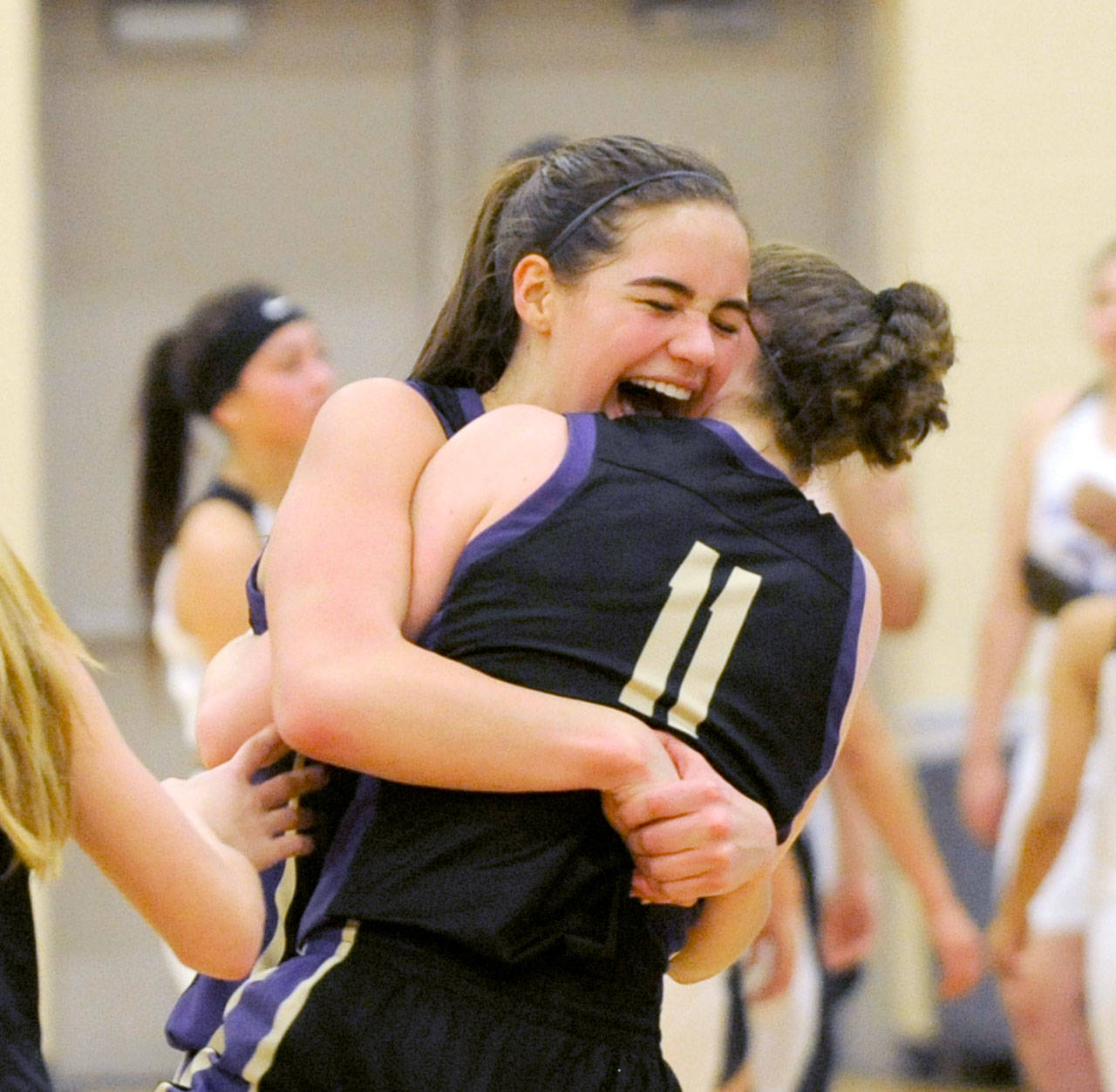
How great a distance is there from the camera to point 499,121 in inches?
234

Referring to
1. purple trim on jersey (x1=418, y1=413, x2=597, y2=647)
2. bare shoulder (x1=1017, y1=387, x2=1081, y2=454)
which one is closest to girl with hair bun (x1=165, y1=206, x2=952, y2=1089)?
purple trim on jersey (x1=418, y1=413, x2=597, y2=647)

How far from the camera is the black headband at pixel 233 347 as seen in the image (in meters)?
3.62

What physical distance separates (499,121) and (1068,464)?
238cm

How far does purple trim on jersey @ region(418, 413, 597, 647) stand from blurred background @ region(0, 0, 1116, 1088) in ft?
13.7

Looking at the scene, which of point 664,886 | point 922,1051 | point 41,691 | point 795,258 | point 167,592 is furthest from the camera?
point 922,1051

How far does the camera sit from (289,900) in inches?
66.5

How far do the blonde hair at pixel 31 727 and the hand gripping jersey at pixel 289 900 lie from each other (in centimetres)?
24

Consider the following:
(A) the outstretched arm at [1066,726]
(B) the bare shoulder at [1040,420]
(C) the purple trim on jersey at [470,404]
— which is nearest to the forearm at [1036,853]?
(A) the outstretched arm at [1066,726]

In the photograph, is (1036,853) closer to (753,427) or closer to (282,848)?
(753,427)

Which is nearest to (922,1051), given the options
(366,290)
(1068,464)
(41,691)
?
(1068,464)

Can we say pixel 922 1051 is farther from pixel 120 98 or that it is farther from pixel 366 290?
A: pixel 120 98

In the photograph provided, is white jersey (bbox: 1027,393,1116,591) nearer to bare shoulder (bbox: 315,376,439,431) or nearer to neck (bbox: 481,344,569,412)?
neck (bbox: 481,344,569,412)

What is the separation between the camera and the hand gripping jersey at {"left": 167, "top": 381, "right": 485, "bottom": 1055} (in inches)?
65.9

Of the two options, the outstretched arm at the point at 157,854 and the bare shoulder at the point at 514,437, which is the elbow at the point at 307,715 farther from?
the bare shoulder at the point at 514,437
